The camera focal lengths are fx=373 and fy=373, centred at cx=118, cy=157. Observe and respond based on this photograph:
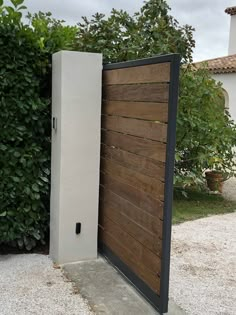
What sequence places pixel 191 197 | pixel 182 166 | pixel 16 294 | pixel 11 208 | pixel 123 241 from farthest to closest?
1. pixel 191 197
2. pixel 182 166
3. pixel 11 208
4. pixel 123 241
5. pixel 16 294

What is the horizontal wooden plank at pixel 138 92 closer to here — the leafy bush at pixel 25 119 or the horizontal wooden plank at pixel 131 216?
the leafy bush at pixel 25 119

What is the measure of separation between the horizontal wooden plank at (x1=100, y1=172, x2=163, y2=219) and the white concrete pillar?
115mm

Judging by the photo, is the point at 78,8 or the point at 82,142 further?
the point at 78,8

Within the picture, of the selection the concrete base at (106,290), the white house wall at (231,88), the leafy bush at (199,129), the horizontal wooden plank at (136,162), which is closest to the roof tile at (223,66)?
the white house wall at (231,88)

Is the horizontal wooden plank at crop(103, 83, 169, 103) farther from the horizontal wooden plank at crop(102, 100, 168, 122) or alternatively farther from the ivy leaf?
the ivy leaf

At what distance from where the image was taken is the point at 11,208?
128 inches

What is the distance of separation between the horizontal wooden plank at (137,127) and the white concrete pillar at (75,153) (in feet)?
0.39

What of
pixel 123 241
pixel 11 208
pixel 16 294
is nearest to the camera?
pixel 16 294

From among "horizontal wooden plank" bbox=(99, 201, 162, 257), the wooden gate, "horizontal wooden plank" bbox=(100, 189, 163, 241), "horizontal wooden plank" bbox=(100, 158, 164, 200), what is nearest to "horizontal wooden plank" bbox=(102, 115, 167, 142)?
the wooden gate

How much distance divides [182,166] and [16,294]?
157 inches

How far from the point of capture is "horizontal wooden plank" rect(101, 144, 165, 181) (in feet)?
7.98

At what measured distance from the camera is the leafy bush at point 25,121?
310 centimetres

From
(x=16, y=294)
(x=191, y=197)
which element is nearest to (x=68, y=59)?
(x=16, y=294)

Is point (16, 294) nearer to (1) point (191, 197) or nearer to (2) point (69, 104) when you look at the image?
(2) point (69, 104)
